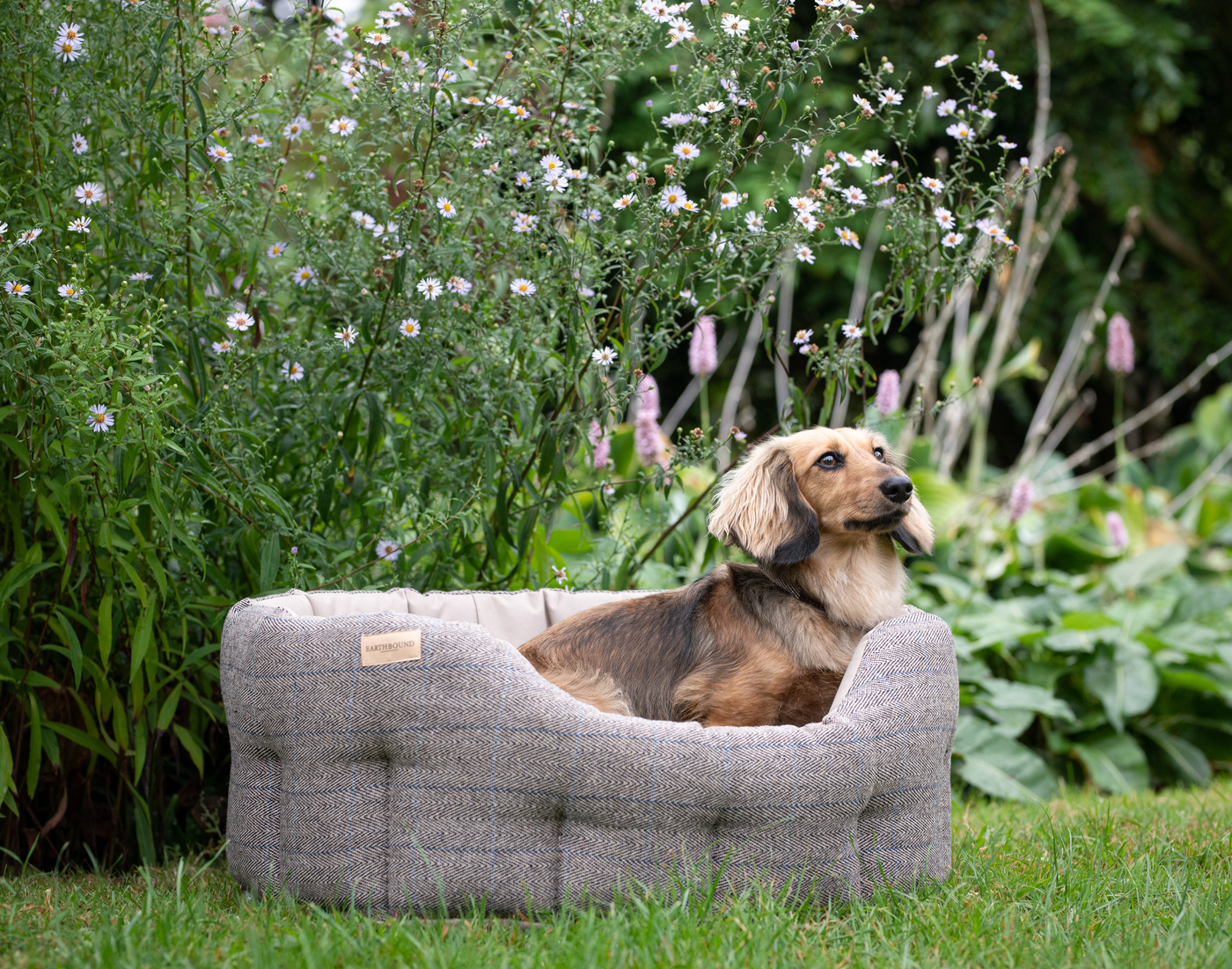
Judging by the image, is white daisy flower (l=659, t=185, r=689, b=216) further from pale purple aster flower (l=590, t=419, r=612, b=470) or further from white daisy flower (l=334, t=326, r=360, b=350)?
white daisy flower (l=334, t=326, r=360, b=350)

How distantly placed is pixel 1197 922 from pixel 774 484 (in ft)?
4.34

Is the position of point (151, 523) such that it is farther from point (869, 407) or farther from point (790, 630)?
point (869, 407)

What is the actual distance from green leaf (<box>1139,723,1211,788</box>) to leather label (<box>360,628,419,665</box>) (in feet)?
12.2

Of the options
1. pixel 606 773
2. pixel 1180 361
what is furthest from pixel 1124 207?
pixel 606 773

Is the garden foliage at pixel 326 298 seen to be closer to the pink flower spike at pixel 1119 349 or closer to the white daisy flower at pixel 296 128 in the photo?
the white daisy flower at pixel 296 128

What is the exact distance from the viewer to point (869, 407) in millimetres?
3520

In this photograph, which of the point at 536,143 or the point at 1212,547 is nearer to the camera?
the point at 536,143

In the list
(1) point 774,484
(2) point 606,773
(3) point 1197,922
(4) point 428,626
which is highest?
(1) point 774,484

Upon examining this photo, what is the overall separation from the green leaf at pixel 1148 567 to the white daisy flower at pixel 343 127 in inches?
163

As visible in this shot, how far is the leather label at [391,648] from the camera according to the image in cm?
233

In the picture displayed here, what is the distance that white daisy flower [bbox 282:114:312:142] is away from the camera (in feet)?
10.5

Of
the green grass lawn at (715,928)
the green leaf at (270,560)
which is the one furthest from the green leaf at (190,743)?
the green leaf at (270,560)

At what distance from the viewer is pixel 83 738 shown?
112 inches

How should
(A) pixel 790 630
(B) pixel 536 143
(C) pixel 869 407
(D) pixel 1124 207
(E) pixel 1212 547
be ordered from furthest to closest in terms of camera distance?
(D) pixel 1124 207 < (E) pixel 1212 547 < (C) pixel 869 407 < (B) pixel 536 143 < (A) pixel 790 630
